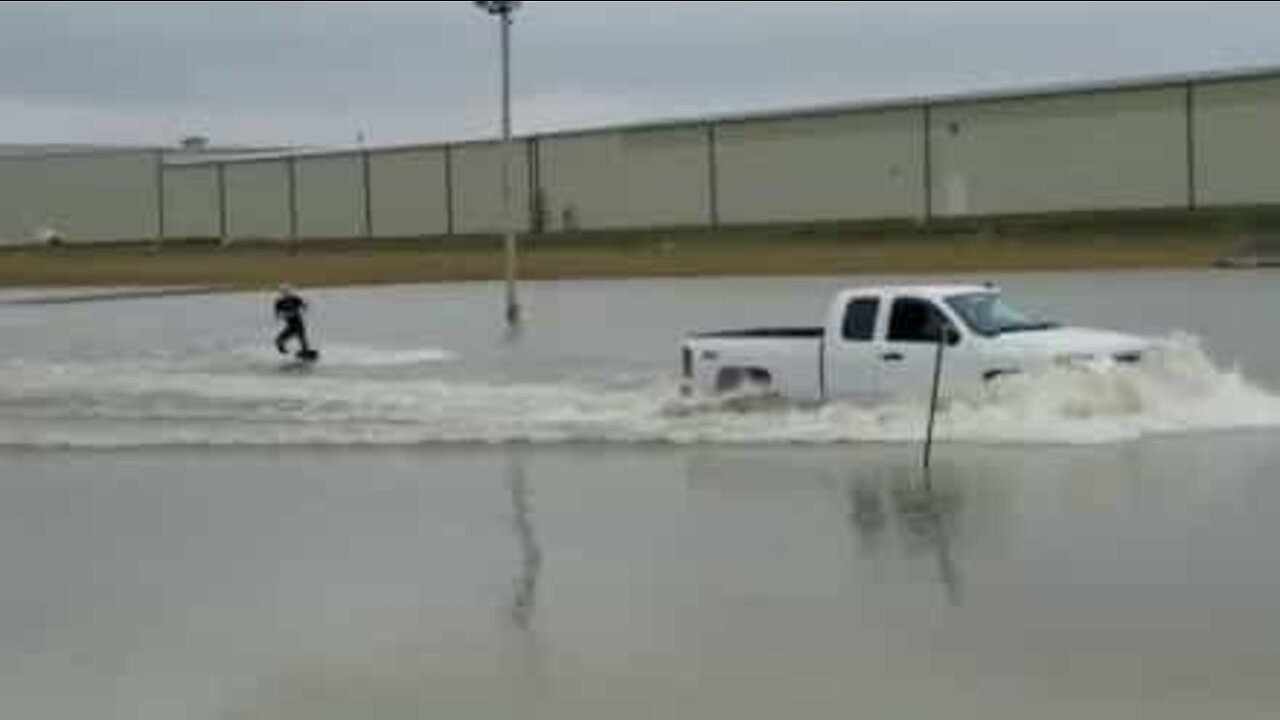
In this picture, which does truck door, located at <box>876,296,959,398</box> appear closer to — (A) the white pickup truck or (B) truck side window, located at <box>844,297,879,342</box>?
(A) the white pickup truck

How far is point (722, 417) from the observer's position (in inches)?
950

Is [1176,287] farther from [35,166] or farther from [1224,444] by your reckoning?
[35,166]

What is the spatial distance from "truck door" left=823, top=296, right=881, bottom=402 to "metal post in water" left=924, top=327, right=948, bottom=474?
33.5 inches

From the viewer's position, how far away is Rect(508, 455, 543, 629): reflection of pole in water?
39.5 feet

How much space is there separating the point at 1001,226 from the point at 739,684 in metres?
85.4

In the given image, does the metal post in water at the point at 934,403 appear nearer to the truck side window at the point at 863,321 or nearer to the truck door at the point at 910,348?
the truck door at the point at 910,348

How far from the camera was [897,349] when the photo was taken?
23.8 m

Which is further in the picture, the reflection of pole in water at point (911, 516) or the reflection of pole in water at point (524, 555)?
the reflection of pole in water at point (911, 516)

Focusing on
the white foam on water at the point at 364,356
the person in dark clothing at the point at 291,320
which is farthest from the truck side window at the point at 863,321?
the person in dark clothing at the point at 291,320

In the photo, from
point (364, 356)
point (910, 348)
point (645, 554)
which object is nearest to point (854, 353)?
point (910, 348)

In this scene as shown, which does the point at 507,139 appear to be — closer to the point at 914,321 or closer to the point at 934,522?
the point at 914,321

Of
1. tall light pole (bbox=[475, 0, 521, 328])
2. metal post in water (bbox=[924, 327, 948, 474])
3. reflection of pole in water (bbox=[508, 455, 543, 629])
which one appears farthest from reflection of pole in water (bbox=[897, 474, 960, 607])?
tall light pole (bbox=[475, 0, 521, 328])

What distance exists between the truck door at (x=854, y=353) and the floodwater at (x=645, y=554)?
0.64 metres

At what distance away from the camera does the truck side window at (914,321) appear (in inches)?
928
